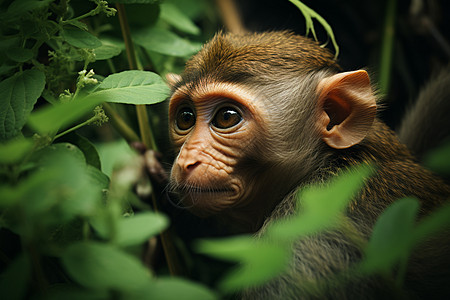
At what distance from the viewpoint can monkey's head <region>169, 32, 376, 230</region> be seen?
1927 mm

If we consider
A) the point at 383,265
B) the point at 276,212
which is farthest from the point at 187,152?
the point at 383,265

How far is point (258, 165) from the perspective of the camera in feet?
6.59

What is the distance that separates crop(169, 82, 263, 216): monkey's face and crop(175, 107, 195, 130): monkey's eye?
0.04 meters

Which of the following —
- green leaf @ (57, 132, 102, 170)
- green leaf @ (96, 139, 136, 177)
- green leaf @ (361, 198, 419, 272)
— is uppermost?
green leaf @ (361, 198, 419, 272)

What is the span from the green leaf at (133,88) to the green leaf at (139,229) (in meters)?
0.60

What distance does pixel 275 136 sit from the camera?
204cm

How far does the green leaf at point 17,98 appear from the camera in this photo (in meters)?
1.33

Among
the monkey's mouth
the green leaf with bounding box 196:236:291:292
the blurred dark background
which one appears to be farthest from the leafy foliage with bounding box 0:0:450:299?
the blurred dark background

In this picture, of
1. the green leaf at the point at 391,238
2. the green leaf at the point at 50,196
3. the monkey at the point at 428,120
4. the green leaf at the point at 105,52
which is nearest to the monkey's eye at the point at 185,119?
the green leaf at the point at 105,52

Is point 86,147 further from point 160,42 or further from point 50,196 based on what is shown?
point 50,196

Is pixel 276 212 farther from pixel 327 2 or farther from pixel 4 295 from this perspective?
pixel 327 2

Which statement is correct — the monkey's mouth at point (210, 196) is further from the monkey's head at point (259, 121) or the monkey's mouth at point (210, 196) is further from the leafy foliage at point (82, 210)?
the leafy foliage at point (82, 210)

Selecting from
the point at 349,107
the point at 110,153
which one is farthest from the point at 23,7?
the point at 110,153

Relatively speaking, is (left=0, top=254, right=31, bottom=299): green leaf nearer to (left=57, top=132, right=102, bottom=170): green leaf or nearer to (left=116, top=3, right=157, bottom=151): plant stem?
(left=57, top=132, right=102, bottom=170): green leaf
